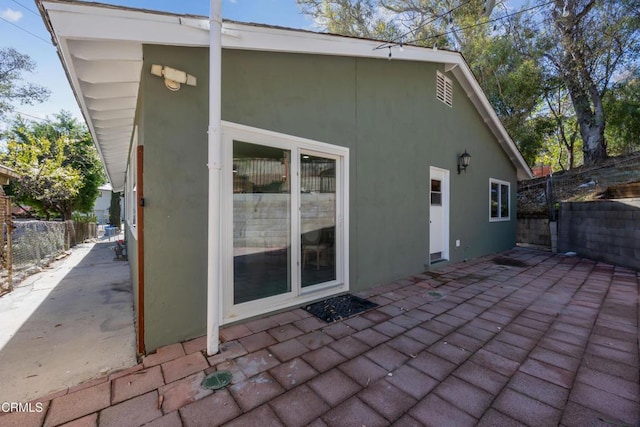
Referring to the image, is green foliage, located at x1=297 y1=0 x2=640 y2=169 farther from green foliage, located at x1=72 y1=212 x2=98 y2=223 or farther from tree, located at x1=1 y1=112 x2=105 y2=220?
green foliage, located at x1=72 y1=212 x2=98 y2=223

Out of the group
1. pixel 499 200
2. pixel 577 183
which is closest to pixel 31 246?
pixel 499 200

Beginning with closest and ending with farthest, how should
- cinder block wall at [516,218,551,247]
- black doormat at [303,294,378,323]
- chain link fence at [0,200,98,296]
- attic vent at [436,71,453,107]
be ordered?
black doormat at [303,294,378,323]
chain link fence at [0,200,98,296]
attic vent at [436,71,453,107]
cinder block wall at [516,218,551,247]

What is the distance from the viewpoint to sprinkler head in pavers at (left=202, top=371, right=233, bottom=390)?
6.57ft

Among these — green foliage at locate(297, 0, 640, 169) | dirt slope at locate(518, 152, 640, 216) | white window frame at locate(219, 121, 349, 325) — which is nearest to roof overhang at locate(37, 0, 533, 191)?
white window frame at locate(219, 121, 349, 325)

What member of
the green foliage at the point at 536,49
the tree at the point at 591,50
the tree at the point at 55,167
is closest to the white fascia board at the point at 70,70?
the tree at the point at 55,167

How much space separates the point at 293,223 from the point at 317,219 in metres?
0.44

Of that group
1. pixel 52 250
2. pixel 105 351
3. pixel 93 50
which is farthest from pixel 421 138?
pixel 52 250

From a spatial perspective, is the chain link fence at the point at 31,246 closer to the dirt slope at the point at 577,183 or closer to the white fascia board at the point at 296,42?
the white fascia board at the point at 296,42

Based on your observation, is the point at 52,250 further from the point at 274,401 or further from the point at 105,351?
the point at 274,401

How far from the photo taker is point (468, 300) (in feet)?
12.8

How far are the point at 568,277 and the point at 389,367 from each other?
516 centimetres

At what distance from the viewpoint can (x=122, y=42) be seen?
7.72 ft

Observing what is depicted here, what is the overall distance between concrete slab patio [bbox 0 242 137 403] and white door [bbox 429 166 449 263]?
17.6ft

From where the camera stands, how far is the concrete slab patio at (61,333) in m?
2.19
